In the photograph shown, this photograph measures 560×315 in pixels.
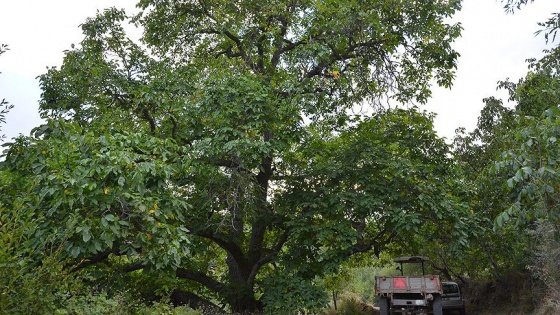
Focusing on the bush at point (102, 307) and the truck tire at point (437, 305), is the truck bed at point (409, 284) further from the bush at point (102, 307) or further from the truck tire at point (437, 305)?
the bush at point (102, 307)

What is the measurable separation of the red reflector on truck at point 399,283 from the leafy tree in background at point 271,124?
1.15m

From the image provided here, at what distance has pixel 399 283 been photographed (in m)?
14.4

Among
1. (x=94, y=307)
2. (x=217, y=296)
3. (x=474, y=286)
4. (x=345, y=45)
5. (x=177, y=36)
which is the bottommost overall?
(x=94, y=307)

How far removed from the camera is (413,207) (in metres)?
12.3

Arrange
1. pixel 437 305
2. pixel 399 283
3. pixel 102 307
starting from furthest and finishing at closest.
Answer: pixel 399 283 < pixel 437 305 < pixel 102 307

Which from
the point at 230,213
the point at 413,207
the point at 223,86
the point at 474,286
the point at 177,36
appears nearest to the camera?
the point at 223,86

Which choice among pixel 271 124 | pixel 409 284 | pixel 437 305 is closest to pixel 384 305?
pixel 409 284

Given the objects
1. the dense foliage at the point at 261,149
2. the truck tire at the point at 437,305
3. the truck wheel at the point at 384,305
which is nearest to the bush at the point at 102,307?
the dense foliage at the point at 261,149

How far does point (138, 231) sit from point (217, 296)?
7.11 metres

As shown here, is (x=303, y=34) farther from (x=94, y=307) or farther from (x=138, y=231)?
(x=94, y=307)

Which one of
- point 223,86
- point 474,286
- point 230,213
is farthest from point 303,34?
point 474,286

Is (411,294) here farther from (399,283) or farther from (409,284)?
(399,283)

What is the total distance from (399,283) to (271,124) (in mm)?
7239

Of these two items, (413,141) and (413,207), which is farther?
(413,141)
